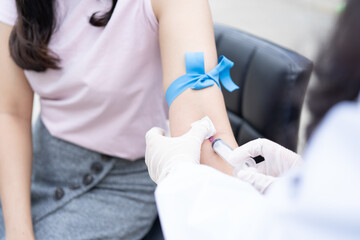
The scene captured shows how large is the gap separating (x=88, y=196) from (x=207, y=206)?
0.61 m

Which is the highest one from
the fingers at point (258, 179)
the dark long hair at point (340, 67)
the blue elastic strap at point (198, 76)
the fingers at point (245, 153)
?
the dark long hair at point (340, 67)

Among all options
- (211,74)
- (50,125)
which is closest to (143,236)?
(50,125)

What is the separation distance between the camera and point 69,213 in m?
0.92

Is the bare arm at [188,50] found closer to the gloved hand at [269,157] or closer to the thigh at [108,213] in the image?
the gloved hand at [269,157]

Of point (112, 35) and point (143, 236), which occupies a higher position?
point (112, 35)

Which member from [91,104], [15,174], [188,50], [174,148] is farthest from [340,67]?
[15,174]

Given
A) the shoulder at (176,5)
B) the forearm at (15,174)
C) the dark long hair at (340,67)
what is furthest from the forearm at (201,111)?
the forearm at (15,174)

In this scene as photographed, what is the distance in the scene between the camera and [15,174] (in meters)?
0.94

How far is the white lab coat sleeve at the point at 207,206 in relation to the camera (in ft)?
1.36

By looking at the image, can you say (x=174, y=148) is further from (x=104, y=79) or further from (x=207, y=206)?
(x=104, y=79)

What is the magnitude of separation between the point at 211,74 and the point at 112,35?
0.29 metres

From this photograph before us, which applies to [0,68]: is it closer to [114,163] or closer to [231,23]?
[114,163]

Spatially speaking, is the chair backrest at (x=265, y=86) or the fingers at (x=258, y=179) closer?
the fingers at (x=258, y=179)

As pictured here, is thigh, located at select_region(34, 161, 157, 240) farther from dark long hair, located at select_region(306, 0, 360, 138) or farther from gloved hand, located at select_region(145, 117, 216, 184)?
dark long hair, located at select_region(306, 0, 360, 138)
